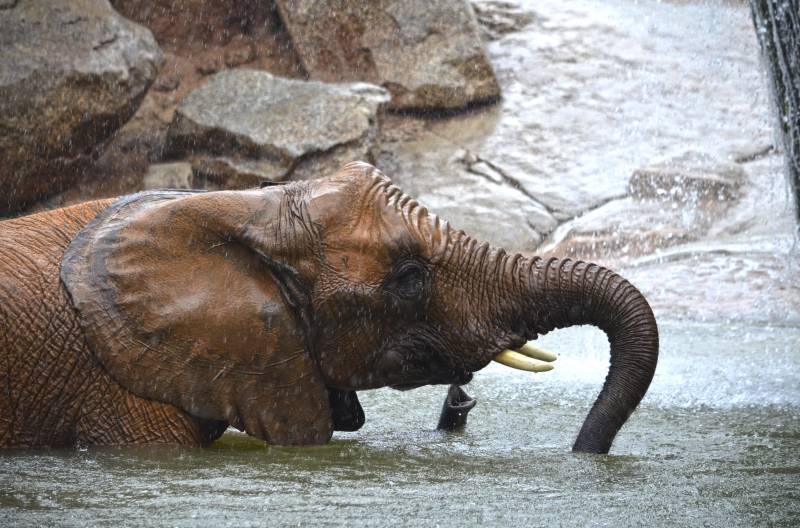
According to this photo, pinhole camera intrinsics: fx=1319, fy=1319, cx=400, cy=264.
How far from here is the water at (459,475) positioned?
3.58 meters

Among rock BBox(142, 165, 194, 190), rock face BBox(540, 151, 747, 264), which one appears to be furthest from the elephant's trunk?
rock BBox(142, 165, 194, 190)

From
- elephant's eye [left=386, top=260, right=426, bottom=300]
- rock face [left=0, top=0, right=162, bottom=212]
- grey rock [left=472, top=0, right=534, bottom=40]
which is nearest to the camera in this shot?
elephant's eye [left=386, top=260, right=426, bottom=300]

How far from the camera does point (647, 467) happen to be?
4.39m

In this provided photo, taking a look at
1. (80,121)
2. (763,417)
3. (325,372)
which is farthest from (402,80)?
(325,372)

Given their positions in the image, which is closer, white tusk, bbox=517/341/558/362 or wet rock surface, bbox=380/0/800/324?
white tusk, bbox=517/341/558/362

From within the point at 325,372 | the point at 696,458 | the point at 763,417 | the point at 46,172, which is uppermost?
the point at 325,372

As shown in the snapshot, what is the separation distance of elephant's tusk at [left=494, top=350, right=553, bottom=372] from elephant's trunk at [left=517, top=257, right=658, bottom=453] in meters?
0.14

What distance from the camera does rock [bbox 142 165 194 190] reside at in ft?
40.5

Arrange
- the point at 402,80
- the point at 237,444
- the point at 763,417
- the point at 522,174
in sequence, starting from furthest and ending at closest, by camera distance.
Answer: the point at 402,80 → the point at 522,174 → the point at 763,417 → the point at 237,444

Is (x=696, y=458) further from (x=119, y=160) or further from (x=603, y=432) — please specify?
(x=119, y=160)

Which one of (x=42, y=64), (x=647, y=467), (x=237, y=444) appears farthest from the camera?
(x=42, y=64)

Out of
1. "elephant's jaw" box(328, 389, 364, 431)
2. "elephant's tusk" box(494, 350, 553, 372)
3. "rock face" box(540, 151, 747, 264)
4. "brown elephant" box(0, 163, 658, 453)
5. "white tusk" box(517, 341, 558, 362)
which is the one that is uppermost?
"brown elephant" box(0, 163, 658, 453)

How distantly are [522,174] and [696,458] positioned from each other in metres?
8.28

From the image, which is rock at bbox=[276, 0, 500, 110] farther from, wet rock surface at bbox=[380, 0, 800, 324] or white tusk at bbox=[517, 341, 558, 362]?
white tusk at bbox=[517, 341, 558, 362]
